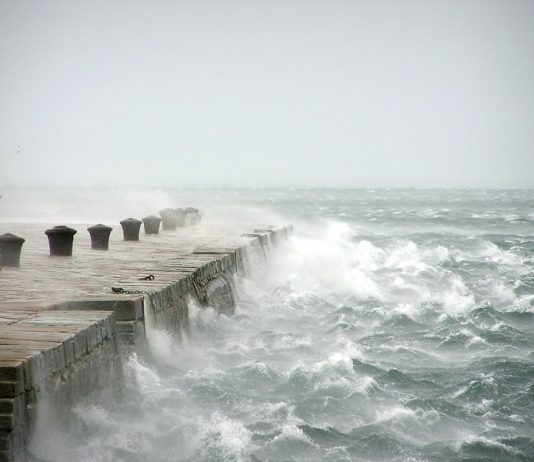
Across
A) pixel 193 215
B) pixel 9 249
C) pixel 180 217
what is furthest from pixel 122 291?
pixel 193 215

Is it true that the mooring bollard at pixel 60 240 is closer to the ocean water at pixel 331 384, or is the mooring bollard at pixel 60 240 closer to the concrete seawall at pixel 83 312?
the concrete seawall at pixel 83 312

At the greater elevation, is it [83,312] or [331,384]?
[83,312]

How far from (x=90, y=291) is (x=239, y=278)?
6548 millimetres

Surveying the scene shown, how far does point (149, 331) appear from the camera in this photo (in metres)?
7.56

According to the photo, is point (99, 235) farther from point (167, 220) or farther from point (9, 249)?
point (167, 220)

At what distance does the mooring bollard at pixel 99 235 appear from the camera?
41.4 feet

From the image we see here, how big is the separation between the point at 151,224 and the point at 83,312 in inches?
417

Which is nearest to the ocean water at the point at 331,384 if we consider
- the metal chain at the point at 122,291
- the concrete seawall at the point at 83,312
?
the concrete seawall at the point at 83,312

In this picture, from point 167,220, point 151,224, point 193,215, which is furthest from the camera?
point 193,215

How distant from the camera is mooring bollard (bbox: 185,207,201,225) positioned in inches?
830

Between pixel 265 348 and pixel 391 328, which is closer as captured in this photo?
pixel 265 348

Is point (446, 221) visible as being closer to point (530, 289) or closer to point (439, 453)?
point (530, 289)

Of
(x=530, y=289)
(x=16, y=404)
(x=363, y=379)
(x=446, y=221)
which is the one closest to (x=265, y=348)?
(x=363, y=379)

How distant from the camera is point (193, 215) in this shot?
21.6 metres
